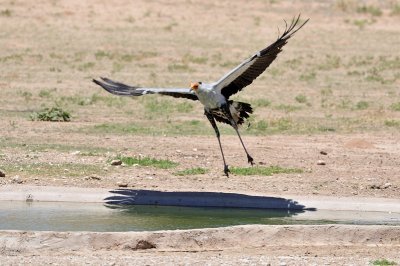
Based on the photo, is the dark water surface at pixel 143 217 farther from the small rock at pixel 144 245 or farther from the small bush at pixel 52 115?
the small bush at pixel 52 115

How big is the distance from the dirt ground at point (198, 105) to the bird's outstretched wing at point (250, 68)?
1.44 meters

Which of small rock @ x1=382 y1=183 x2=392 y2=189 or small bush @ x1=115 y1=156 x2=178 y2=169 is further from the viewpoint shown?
small bush @ x1=115 y1=156 x2=178 y2=169

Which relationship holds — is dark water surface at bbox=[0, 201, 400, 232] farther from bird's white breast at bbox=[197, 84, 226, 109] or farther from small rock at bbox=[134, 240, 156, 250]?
bird's white breast at bbox=[197, 84, 226, 109]

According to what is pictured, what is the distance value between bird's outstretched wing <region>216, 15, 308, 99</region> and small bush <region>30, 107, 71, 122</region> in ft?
21.4

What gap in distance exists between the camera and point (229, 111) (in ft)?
45.1

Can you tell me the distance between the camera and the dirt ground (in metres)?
13.8

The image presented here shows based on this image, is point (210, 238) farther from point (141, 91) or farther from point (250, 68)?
point (141, 91)

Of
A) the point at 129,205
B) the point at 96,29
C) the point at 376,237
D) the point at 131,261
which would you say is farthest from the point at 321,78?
the point at 131,261

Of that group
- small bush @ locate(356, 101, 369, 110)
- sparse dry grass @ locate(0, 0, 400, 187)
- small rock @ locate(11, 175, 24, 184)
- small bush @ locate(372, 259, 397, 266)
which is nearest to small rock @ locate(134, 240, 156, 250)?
small bush @ locate(372, 259, 397, 266)

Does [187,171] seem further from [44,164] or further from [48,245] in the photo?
[48,245]

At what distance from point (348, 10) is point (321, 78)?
58.6 ft

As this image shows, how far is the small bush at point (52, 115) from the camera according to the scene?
63.5 feet

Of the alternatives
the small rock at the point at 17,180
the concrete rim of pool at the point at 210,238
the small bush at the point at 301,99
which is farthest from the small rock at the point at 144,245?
the small bush at the point at 301,99

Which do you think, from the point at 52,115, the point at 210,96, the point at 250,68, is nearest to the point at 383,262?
the point at 250,68
